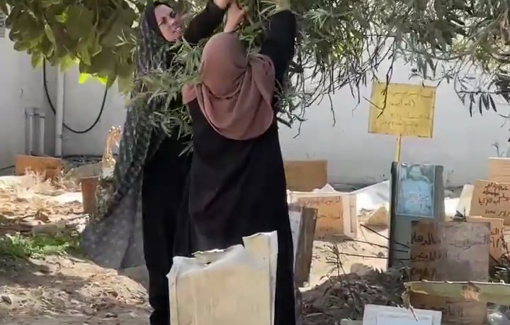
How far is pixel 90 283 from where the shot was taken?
4.50m

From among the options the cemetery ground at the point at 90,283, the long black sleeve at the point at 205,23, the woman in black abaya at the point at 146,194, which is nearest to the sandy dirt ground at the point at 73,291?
the cemetery ground at the point at 90,283

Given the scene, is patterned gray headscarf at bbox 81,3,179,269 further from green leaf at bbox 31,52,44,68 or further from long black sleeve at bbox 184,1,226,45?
green leaf at bbox 31,52,44,68

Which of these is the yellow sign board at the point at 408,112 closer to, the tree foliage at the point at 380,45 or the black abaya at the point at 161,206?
the tree foliage at the point at 380,45

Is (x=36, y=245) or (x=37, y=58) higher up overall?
(x=37, y=58)

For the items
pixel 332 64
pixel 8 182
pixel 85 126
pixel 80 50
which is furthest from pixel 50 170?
pixel 332 64

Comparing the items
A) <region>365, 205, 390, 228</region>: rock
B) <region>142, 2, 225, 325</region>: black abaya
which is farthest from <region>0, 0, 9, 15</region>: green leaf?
<region>365, 205, 390, 228</region>: rock

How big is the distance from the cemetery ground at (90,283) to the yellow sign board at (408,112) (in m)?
0.60

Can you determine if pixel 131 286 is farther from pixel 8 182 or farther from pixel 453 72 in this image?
pixel 8 182

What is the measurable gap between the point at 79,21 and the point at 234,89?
199cm

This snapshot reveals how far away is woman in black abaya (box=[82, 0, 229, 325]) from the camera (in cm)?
286

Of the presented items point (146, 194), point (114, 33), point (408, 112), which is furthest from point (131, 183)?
Answer: point (408, 112)

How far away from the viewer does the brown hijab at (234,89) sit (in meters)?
2.39

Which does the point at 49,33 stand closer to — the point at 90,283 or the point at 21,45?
the point at 21,45

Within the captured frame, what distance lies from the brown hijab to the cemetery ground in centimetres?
121
